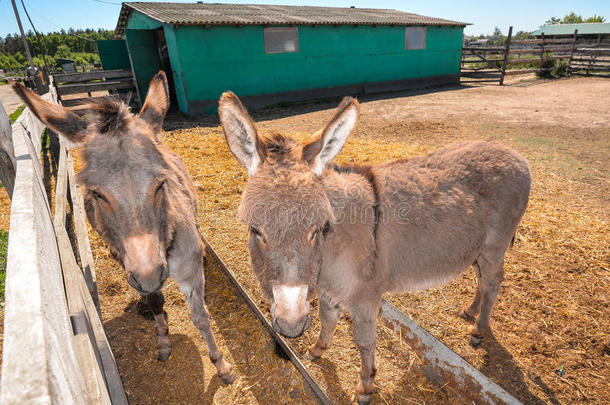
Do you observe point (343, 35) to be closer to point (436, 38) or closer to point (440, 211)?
point (436, 38)

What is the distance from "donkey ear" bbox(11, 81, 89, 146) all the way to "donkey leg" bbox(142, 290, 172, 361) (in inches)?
69.1

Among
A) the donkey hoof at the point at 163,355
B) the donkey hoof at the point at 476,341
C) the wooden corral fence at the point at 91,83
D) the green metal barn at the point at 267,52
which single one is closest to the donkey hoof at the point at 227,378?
the donkey hoof at the point at 163,355

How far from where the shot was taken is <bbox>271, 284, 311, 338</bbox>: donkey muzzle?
1.74 meters


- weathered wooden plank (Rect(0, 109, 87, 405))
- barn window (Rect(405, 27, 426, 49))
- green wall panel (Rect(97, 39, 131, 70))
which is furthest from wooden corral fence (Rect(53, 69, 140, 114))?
barn window (Rect(405, 27, 426, 49))

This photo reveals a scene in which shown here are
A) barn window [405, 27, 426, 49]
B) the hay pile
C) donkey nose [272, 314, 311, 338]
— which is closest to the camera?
donkey nose [272, 314, 311, 338]

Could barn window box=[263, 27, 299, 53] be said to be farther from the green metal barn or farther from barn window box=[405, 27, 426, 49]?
barn window box=[405, 27, 426, 49]

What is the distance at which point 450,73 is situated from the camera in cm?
2177

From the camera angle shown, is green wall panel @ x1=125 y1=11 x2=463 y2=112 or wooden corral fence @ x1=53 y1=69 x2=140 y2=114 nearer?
wooden corral fence @ x1=53 y1=69 x2=140 y2=114

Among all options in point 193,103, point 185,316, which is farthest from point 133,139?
point 193,103

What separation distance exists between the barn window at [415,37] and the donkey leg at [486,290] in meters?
20.3

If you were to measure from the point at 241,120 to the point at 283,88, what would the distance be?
15723 mm

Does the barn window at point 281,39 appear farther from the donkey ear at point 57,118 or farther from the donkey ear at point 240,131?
the donkey ear at point 240,131

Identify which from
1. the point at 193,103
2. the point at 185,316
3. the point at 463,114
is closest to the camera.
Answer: the point at 185,316

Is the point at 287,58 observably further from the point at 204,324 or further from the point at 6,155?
the point at 204,324
